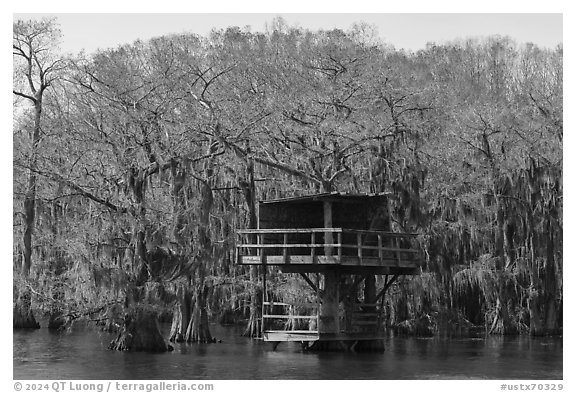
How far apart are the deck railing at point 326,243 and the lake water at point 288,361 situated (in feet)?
11.4

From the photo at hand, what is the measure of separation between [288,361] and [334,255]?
3800mm

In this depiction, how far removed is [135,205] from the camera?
130ft

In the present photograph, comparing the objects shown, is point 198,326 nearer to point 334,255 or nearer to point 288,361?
point 288,361

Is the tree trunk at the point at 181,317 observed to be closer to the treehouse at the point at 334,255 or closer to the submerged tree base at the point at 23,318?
the treehouse at the point at 334,255

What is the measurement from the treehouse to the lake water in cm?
103

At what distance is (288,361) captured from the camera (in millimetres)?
36094

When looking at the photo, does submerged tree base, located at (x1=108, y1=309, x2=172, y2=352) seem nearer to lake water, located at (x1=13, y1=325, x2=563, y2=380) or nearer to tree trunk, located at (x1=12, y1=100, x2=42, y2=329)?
lake water, located at (x1=13, y1=325, x2=563, y2=380)

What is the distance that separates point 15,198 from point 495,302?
2090cm

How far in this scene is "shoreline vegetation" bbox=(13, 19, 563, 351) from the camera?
4069 cm

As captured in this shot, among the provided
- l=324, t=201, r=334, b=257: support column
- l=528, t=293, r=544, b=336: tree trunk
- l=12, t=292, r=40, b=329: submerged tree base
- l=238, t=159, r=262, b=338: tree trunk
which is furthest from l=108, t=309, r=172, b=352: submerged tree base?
l=528, t=293, r=544, b=336: tree trunk

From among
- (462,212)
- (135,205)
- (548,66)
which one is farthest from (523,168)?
(135,205)

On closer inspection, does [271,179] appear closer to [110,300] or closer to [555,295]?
[110,300]

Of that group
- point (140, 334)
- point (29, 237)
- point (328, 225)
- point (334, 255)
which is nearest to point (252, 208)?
point (328, 225)

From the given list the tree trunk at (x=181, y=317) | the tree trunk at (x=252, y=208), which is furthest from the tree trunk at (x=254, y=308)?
the tree trunk at (x=181, y=317)
